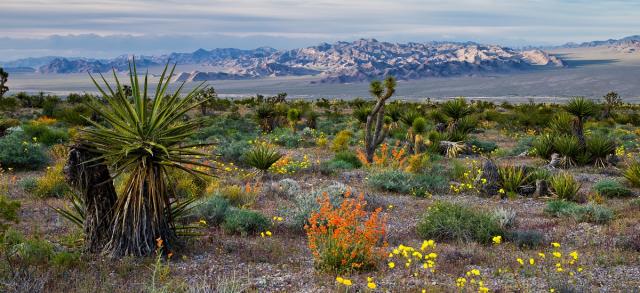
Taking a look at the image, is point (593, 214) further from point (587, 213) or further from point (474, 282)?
point (474, 282)

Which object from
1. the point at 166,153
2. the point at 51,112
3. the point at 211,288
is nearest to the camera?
the point at 211,288

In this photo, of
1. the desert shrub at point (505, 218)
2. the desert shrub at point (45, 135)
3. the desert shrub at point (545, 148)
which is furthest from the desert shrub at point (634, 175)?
the desert shrub at point (45, 135)

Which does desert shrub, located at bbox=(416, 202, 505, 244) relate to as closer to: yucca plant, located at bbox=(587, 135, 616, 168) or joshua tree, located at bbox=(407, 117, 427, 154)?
joshua tree, located at bbox=(407, 117, 427, 154)

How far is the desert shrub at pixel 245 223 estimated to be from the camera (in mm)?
8586

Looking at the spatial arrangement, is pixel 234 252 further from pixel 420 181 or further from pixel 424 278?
pixel 420 181

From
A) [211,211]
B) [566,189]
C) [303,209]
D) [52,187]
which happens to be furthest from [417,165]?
[52,187]

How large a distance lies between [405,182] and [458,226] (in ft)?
14.7

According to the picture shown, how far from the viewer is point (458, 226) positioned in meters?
8.48

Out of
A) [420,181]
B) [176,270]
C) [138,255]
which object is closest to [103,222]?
[138,255]

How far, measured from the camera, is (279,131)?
2602 centimetres

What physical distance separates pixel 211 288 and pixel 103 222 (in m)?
2.08

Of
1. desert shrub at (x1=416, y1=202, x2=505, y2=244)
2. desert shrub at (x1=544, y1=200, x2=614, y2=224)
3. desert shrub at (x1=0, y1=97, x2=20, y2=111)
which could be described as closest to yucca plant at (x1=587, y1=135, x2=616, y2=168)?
desert shrub at (x1=544, y1=200, x2=614, y2=224)

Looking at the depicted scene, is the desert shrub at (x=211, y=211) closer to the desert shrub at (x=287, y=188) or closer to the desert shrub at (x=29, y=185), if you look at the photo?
the desert shrub at (x=287, y=188)

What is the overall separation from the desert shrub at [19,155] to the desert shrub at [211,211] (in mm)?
7678
